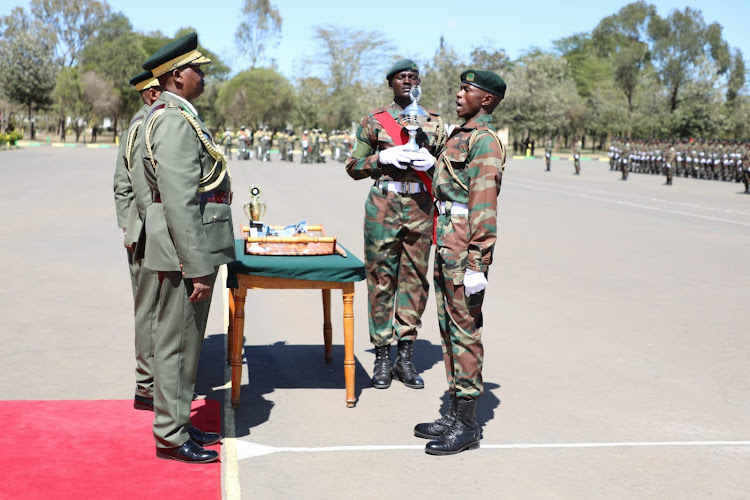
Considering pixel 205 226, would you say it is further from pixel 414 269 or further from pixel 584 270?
pixel 584 270

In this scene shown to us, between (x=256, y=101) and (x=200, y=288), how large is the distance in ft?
258

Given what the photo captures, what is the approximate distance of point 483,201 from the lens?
4625 mm

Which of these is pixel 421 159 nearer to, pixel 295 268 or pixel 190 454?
pixel 295 268

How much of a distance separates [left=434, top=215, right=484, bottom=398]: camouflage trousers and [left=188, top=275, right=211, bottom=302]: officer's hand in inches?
50.2

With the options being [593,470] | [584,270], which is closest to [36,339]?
[593,470]

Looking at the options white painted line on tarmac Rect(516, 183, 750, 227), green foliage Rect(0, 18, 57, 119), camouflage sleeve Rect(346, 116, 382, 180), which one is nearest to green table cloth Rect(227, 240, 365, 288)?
camouflage sleeve Rect(346, 116, 382, 180)

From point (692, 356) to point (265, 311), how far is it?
3955 mm

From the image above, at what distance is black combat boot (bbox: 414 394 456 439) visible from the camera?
5.00m

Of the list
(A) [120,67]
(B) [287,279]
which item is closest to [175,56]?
(B) [287,279]

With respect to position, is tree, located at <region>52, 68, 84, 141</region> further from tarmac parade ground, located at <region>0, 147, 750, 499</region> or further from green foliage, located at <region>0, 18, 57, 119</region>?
tarmac parade ground, located at <region>0, 147, 750, 499</region>

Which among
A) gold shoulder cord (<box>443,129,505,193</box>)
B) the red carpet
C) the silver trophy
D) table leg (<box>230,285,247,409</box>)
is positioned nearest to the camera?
the red carpet

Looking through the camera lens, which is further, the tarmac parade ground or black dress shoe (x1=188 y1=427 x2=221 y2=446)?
black dress shoe (x1=188 y1=427 x2=221 y2=446)

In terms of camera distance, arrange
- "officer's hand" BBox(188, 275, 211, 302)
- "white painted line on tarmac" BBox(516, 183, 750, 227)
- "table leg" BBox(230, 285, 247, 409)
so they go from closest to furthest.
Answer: "officer's hand" BBox(188, 275, 211, 302), "table leg" BBox(230, 285, 247, 409), "white painted line on tarmac" BBox(516, 183, 750, 227)

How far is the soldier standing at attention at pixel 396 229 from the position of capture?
239 inches
